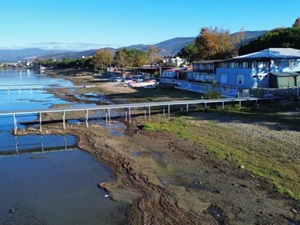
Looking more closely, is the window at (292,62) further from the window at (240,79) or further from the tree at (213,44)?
the tree at (213,44)

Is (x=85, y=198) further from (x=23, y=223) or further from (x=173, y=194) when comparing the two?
(x=173, y=194)

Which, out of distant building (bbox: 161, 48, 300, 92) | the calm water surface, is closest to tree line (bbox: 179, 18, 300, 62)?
distant building (bbox: 161, 48, 300, 92)

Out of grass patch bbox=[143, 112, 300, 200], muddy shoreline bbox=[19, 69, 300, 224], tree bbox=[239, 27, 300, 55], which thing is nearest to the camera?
muddy shoreline bbox=[19, 69, 300, 224]

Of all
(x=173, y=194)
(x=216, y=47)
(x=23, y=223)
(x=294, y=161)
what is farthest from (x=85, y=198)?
(x=216, y=47)

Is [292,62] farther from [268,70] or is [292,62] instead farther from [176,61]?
[176,61]

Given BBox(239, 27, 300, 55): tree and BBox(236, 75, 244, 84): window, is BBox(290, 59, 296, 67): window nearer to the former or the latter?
BBox(236, 75, 244, 84): window

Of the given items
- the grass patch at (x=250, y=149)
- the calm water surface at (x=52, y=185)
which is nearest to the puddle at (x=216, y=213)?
the grass patch at (x=250, y=149)
